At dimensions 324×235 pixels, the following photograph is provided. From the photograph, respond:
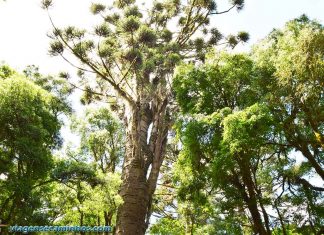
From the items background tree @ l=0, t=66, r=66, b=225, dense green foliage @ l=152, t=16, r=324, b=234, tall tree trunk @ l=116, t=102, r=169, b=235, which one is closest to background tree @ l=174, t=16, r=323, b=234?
dense green foliage @ l=152, t=16, r=324, b=234

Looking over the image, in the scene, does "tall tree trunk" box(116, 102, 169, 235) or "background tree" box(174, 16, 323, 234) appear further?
"tall tree trunk" box(116, 102, 169, 235)

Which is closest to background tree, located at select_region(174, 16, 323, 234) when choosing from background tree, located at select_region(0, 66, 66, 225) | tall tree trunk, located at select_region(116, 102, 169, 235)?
tall tree trunk, located at select_region(116, 102, 169, 235)

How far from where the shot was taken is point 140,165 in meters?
12.4

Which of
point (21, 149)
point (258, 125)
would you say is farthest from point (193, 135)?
point (21, 149)

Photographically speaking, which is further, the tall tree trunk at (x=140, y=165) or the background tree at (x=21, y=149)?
the tall tree trunk at (x=140, y=165)

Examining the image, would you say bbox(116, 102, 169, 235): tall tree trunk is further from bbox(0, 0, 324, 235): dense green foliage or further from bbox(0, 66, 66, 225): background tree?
bbox(0, 66, 66, 225): background tree

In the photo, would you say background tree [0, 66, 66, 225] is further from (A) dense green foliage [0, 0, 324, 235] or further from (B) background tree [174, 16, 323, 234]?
(B) background tree [174, 16, 323, 234]

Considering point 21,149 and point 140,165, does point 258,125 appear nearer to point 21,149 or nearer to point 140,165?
point 140,165

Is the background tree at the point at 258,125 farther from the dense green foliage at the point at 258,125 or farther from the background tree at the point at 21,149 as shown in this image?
the background tree at the point at 21,149

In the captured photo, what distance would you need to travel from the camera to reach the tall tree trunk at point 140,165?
11242 mm

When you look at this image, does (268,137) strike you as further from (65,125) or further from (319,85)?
(65,125)

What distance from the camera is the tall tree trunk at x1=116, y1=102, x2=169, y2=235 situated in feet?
36.9

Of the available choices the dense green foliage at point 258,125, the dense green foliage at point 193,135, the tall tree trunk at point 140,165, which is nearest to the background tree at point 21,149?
the dense green foliage at point 193,135

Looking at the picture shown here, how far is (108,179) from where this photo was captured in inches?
425
